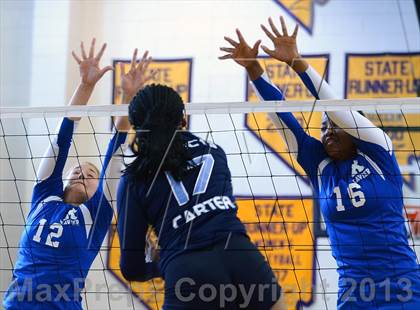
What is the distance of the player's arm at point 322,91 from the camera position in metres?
2.44

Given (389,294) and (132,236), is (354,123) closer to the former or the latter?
(389,294)

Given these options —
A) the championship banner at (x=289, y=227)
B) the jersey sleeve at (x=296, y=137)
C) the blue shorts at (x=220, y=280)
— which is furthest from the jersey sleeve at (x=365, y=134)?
the championship banner at (x=289, y=227)

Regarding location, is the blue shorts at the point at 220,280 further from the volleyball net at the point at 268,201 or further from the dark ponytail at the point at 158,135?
the volleyball net at the point at 268,201

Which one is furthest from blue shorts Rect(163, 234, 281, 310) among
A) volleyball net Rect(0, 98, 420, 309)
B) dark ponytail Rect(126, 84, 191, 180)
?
volleyball net Rect(0, 98, 420, 309)

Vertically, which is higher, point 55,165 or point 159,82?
point 159,82

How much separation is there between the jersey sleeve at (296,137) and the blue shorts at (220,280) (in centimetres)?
86

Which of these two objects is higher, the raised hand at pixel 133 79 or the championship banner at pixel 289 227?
the raised hand at pixel 133 79

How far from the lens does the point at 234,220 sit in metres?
1.82

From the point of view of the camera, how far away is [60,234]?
274cm

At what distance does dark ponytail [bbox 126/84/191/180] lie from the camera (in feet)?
5.97

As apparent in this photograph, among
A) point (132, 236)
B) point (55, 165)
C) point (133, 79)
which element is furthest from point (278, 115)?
point (132, 236)

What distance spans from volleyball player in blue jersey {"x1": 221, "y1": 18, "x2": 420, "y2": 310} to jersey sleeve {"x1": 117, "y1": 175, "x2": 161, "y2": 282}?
2.63 feet

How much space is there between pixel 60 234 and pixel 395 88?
207 centimetres

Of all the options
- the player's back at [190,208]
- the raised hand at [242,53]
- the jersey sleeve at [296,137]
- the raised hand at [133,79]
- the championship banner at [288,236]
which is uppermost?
the raised hand at [242,53]
